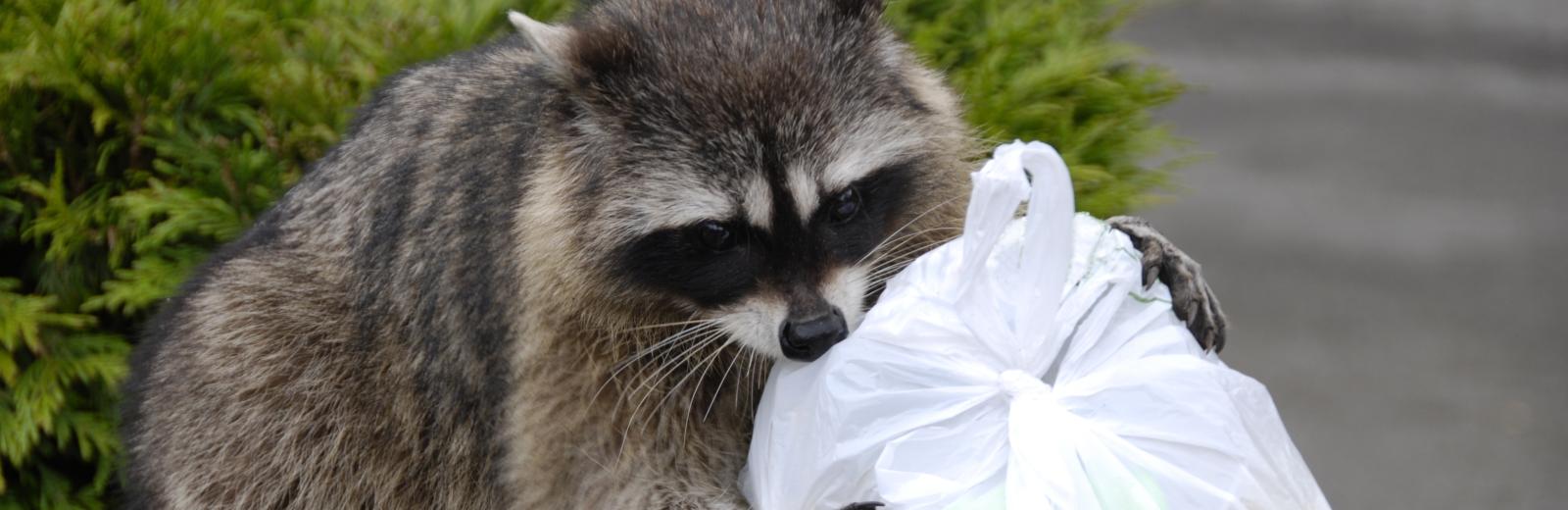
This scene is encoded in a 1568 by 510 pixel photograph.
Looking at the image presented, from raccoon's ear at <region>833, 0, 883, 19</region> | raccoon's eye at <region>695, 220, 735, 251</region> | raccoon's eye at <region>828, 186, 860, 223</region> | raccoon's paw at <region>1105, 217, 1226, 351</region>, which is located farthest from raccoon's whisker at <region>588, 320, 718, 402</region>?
raccoon's paw at <region>1105, 217, 1226, 351</region>

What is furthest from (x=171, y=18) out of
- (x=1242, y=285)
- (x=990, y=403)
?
(x=1242, y=285)

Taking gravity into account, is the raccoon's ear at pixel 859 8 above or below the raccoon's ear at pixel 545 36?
below

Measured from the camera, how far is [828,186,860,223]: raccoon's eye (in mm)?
2078

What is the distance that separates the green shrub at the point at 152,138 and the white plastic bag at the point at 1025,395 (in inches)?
33.4

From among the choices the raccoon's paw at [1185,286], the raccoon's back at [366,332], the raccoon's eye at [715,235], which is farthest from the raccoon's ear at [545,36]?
the raccoon's paw at [1185,286]

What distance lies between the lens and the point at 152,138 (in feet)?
9.90

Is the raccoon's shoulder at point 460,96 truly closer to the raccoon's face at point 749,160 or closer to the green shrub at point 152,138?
the raccoon's face at point 749,160

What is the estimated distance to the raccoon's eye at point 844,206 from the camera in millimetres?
2078

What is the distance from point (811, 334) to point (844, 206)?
0.22 m

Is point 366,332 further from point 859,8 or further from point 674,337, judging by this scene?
point 859,8

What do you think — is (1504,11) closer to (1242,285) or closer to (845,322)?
(1242,285)

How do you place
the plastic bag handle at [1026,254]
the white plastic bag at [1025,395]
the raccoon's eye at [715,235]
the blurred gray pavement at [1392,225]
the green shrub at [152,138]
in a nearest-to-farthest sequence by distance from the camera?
1. the white plastic bag at [1025,395]
2. the plastic bag handle at [1026,254]
3. the raccoon's eye at [715,235]
4. the green shrub at [152,138]
5. the blurred gray pavement at [1392,225]

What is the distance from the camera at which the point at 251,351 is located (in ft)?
8.41

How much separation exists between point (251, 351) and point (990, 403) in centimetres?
135
